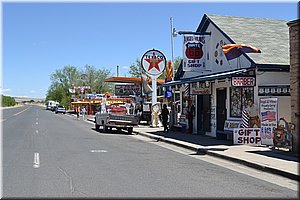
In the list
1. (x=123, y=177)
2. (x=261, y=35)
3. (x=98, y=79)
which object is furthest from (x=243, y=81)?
(x=98, y=79)

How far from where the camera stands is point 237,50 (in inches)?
734

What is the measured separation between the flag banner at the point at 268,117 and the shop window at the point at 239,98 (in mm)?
1955

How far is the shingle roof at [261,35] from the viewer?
61.2 ft

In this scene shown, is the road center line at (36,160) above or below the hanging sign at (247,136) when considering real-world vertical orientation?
below

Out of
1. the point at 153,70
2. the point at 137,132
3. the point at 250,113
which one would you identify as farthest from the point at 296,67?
the point at 153,70

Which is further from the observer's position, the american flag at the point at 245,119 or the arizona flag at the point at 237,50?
the arizona flag at the point at 237,50

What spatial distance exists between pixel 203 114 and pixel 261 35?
5.39m

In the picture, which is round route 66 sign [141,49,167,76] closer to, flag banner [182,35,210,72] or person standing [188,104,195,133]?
person standing [188,104,195,133]

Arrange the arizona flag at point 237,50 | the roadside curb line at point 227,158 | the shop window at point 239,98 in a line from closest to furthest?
1. the roadside curb line at point 227,158
2. the arizona flag at point 237,50
3. the shop window at point 239,98

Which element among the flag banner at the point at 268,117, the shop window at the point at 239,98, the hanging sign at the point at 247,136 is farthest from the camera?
the shop window at the point at 239,98

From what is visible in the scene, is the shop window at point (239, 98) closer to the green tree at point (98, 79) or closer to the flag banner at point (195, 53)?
the flag banner at point (195, 53)

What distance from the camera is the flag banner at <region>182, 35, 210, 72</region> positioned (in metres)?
22.3

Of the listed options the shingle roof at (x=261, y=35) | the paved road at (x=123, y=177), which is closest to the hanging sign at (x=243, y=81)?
the shingle roof at (x=261, y=35)

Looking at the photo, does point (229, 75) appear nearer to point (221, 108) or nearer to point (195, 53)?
point (221, 108)
